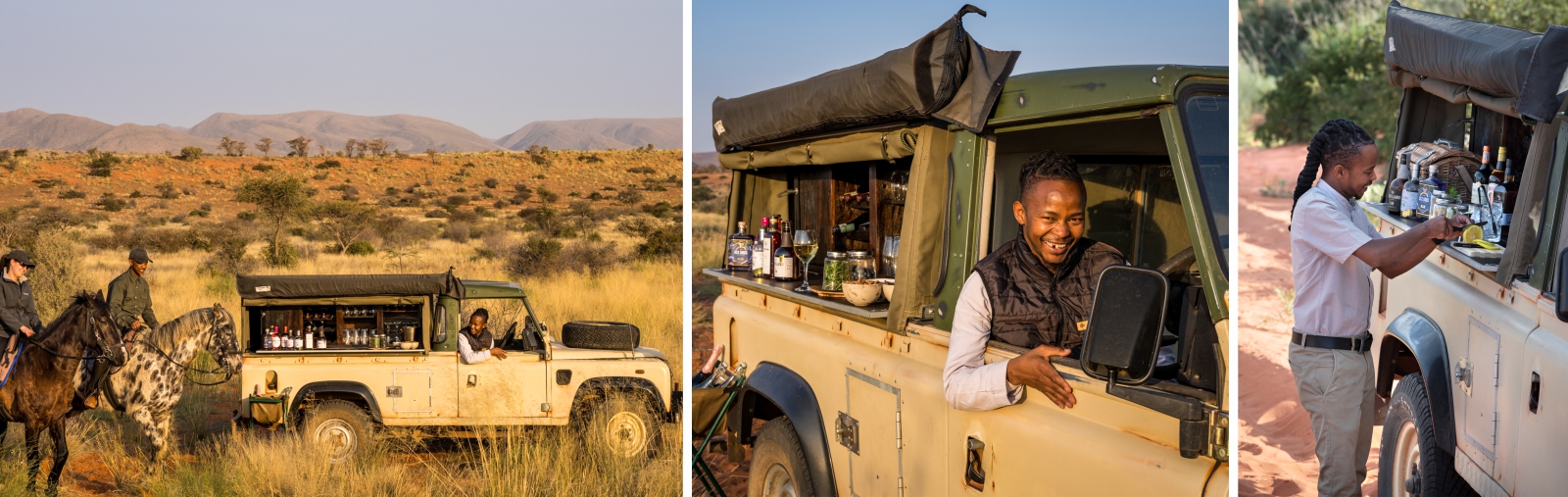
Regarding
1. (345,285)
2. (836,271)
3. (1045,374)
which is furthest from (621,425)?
(1045,374)

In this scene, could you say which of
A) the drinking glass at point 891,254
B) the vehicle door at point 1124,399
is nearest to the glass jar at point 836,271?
the drinking glass at point 891,254

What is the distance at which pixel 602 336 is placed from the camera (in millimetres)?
9141

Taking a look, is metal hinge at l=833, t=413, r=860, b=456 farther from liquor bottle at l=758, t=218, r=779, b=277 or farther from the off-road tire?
the off-road tire

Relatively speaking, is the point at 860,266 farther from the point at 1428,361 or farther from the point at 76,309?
the point at 76,309

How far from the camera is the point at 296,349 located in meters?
8.75

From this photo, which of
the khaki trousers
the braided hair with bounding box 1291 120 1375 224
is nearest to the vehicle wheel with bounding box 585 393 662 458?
the khaki trousers

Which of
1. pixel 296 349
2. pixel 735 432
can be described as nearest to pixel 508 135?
pixel 296 349

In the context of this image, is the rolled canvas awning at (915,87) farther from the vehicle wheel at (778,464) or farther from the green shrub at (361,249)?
the green shrub at (361,249)

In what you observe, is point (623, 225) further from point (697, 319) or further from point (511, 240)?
point (697, 319)

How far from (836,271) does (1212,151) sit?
220cm

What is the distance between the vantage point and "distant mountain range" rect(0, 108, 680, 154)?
4841cm

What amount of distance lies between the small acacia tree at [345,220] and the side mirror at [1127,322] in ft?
89.1

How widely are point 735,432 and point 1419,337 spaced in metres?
3.00

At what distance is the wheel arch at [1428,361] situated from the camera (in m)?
4.26
